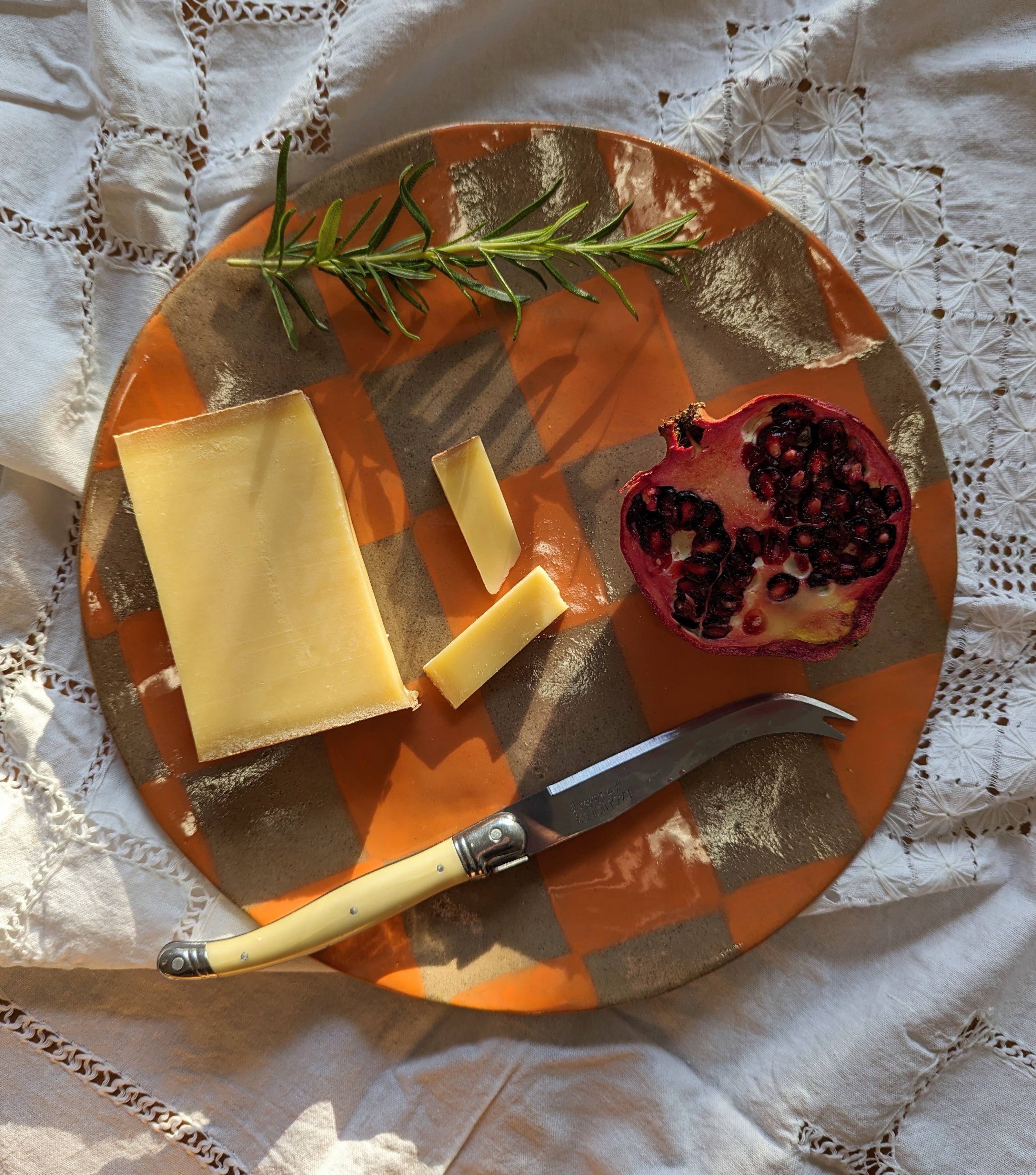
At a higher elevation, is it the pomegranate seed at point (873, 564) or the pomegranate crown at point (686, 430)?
the pomegranate crown at point (686, 430)

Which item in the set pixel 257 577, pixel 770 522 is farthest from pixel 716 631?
pixel 257 577

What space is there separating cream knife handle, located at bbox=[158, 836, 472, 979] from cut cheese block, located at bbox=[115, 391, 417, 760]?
1.28ft

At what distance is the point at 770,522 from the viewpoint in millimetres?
1984

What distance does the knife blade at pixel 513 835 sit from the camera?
1985 mm

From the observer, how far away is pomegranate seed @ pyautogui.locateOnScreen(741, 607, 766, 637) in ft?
6.67

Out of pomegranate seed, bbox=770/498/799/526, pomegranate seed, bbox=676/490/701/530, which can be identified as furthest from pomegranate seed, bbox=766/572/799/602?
pomegranate seed, bbox=676/490/701/530

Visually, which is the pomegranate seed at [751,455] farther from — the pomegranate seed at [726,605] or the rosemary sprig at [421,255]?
the rosemary sprig at [421,255]

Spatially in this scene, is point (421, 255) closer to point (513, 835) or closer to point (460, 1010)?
point (513, 835)

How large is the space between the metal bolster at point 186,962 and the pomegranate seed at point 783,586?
157 centimetres

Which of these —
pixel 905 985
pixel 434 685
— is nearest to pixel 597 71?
pixel 434 685

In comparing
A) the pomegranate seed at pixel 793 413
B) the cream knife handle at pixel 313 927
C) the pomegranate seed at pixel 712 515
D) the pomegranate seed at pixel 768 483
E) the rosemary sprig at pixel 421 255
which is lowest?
the cream knife handle at pixel 313 927

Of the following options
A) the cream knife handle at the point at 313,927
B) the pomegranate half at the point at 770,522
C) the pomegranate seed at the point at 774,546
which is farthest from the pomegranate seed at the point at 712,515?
the cream knife handle at the point at 313,927

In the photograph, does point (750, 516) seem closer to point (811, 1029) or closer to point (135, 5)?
point (811, 1029)

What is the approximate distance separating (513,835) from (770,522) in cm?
96
